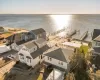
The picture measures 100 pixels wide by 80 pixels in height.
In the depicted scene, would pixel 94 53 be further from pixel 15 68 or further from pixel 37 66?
pixel 15 68

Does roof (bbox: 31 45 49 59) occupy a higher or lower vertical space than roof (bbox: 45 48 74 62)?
lower

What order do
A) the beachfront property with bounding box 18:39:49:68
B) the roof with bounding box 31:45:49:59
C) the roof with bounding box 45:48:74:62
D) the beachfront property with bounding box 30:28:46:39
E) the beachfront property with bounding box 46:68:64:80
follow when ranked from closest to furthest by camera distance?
the beachfront property with bounding box 46:68:64:80 < the roof with bounding box 45:48:74:62 < the beachfront property with bounding box 18:39:49:68 < the roof with bounding box 31:45:49:59 < the beachfront property with bounding box 30:28:46:39

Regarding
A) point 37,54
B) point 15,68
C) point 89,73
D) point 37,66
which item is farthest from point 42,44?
point 89,73

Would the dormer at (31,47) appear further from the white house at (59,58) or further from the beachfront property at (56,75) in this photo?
the beachfront property at (56,75)

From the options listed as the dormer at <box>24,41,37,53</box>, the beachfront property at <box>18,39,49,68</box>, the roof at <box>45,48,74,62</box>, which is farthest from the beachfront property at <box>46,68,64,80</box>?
the dormer at <box>24,41,37,53</box>

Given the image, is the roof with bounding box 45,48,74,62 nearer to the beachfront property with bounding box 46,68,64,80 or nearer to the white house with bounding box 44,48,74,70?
the white house with bounding box 44,48,74,70

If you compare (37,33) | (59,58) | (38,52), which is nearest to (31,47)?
(38,52)

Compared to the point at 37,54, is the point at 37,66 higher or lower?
lower

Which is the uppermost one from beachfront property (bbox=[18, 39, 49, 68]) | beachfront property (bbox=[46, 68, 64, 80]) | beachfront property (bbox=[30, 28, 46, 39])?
beachfront property (bbox=[30, 28, 46, 39])
